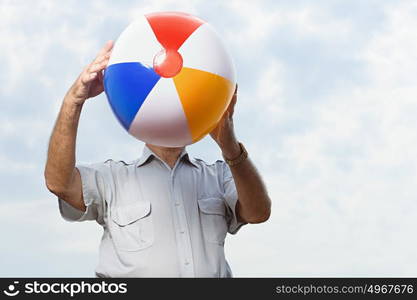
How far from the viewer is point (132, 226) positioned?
11.6ft

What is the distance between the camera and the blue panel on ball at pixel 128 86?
3041 millimetres

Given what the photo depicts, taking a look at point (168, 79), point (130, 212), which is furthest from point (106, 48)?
point (130, 212)

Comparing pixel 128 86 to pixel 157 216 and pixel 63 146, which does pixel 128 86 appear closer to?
pixel 63 146

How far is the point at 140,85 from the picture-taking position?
304cm

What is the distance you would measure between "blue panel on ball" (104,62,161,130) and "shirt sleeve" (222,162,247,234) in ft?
2.85

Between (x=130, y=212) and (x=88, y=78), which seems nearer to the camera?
(x=88, y=78)

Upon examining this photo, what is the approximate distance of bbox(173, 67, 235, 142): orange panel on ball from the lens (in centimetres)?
304

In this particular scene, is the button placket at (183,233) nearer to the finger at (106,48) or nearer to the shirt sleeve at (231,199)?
the shirt sleeve at (231,199)

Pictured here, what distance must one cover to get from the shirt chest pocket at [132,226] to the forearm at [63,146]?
35 centimetres

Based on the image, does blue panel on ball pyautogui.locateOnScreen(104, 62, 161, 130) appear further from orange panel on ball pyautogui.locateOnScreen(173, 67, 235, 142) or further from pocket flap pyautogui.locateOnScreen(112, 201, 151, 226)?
pocket flap pyautogui.locateOnScreen(112, 201, 151, 226)

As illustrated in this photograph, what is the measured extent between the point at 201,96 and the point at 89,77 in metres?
0.61

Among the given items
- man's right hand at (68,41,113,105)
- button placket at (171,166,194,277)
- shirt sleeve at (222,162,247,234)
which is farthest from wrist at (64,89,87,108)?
shirt sleeve at (222,162,247,234)

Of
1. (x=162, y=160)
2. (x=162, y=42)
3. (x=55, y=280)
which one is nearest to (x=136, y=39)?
(x=162, y=42)

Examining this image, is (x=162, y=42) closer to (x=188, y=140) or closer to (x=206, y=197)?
(x=188, y=140)
